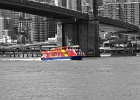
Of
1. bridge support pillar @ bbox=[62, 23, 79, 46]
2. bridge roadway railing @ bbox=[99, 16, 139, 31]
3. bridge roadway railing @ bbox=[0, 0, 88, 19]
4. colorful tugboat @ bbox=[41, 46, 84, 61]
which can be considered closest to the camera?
bridge roadway railing @ bbox=[0, 0, 88, 19]

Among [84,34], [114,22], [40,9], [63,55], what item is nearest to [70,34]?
[84,34]

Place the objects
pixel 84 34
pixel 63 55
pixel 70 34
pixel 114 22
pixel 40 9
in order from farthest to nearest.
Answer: pixel 114 22, pixel 70 34, pixel 84 34, pixel 40 9, pixel 63 55

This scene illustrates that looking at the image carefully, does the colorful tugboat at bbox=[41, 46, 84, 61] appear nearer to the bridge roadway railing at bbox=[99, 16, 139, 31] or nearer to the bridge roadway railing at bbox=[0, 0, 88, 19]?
the bridge roadway railing at bbox=[0, 0, 88, 19]

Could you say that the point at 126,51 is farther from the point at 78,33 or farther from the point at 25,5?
the point at 25,5

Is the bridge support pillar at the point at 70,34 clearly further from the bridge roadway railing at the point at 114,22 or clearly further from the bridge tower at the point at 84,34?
the bridge roadway railing at the point at 114,22

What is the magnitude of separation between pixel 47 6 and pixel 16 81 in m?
56.5

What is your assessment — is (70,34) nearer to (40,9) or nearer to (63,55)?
(40,9)

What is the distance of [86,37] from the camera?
11719 centimetres

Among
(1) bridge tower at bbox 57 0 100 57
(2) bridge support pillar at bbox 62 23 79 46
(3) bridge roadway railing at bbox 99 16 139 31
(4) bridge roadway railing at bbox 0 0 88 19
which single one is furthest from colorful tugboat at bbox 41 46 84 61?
(3) bridge roadway railing at bbox 99 16 139 31

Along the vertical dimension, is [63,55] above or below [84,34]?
below

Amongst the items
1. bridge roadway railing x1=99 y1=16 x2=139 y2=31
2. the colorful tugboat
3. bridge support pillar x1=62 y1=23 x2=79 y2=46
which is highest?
bridge roadway railing x1=99 y1=16 x2=139 y2=31

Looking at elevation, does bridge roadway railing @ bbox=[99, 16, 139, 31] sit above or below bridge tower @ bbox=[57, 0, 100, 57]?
above

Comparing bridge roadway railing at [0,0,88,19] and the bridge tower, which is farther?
the bridge tower

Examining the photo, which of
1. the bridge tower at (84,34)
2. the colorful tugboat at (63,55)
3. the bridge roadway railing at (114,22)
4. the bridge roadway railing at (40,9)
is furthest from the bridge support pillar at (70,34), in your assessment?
the colorful tugboat at (63,55)
